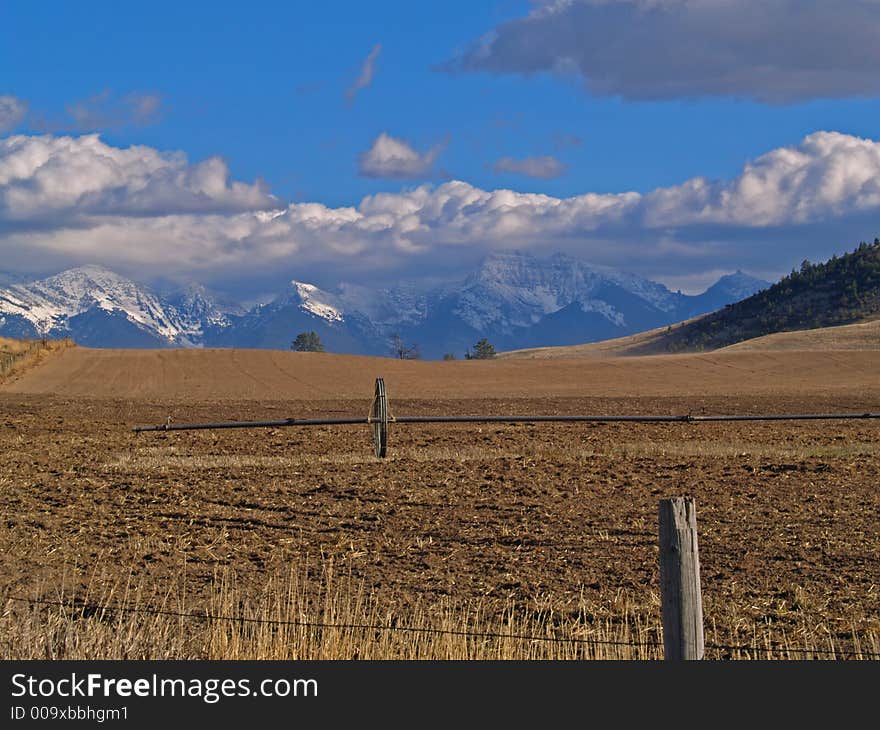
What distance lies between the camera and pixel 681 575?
22.1 feet

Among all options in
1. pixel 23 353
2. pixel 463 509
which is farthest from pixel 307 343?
pixel 463 509

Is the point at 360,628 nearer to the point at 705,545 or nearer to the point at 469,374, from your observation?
the point at 705,545

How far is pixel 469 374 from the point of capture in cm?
7838

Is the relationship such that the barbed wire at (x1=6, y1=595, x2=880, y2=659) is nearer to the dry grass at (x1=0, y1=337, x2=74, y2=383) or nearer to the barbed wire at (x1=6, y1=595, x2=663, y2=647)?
the barbed wire at (x1=6, y1=595, x2=663, y2=647)

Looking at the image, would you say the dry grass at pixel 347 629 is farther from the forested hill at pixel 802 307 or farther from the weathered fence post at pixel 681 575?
the forested hill at pixel 802 307

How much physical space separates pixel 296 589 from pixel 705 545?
546 centimetres

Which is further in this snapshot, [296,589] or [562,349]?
[562,349]

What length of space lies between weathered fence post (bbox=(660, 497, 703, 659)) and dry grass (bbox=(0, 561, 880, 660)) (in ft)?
4.49

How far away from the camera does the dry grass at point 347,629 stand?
812 centimetres

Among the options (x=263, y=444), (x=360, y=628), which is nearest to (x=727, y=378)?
(x=263, y=444)

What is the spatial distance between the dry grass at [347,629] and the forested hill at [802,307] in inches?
6346

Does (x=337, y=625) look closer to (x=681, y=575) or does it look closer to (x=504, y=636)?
(x=504, y=636)

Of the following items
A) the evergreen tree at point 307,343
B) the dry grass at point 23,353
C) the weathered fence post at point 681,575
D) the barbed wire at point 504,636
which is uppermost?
the evergreen tree at point 307,343

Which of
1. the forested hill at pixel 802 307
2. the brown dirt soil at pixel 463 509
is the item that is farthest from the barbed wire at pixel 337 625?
the forested hill at pixel 802 307
